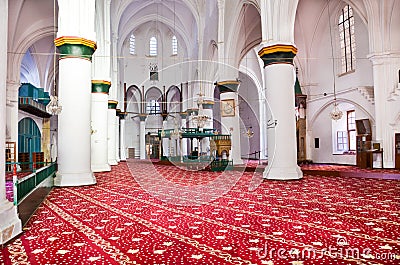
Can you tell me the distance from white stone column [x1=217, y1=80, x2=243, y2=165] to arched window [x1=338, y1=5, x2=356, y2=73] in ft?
16.9

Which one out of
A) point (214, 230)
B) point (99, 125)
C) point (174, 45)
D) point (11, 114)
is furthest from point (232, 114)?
point (174, 45)

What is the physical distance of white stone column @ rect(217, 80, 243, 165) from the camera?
13414 millimetres

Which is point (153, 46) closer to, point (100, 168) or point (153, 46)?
point (153, 46)

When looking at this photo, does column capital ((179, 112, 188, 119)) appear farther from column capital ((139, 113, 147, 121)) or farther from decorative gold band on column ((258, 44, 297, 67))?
decorative gold band on column ((258, 44, 297, 67))

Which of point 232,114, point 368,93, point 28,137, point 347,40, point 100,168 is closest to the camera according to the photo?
point 100,168

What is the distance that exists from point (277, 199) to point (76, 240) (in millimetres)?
3230

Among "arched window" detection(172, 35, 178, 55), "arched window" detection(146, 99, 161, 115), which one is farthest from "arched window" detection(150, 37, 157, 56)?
"arched window" detection(146, 99, 161, 115)

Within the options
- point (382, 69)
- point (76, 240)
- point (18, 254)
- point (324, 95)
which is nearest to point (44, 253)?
point (18, 254)

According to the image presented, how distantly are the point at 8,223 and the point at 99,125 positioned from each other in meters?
8.77

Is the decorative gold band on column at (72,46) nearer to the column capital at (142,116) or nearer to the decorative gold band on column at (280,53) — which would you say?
the decorative gold band on column at (280,53)

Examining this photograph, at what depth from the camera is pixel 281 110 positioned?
8320mm

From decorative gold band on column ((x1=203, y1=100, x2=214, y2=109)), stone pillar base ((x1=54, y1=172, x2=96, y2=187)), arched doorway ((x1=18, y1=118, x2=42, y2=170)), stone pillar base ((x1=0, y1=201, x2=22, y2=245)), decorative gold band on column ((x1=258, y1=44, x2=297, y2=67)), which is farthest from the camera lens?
decorative gold band on column ((x1=203, y1=100, x2=214, y2=109))

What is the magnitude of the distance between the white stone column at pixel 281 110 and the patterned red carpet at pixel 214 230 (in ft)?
7.72

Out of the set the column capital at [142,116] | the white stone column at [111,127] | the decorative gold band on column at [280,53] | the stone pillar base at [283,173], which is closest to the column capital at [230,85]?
the decorative gold band on column at [280,53]
